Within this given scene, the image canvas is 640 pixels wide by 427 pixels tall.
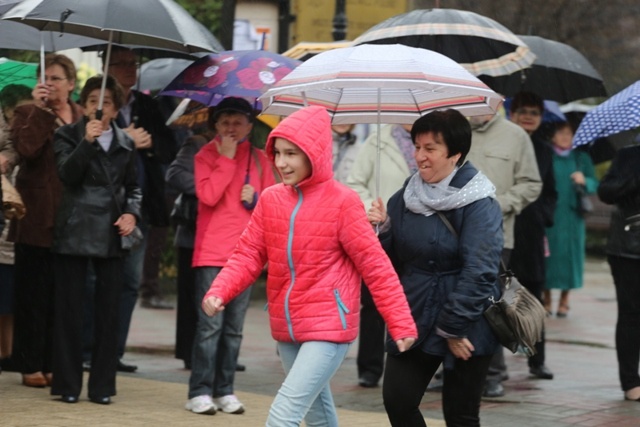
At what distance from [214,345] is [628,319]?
2.98 meters

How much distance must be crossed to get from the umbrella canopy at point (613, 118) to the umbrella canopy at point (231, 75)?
2.02 m

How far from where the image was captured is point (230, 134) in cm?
836

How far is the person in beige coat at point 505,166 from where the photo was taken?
925cm

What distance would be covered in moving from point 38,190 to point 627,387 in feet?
13.7

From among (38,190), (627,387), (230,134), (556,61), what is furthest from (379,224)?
Answer: (556,61)

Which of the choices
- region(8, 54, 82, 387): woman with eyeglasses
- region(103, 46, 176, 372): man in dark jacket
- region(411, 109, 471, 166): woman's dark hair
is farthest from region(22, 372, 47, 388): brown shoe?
region(411, 109, 471, 166): woman's dark hair

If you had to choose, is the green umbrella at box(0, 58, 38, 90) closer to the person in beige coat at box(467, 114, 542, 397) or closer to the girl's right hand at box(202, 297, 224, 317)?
the person in beige coat at box(467, 114, 542, 397)

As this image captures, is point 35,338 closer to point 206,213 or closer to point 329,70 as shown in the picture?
point 206,213

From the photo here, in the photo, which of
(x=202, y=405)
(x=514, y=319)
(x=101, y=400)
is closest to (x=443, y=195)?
(x=514, y=319)

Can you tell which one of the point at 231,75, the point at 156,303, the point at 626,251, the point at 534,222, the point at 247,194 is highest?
the point at 231,75

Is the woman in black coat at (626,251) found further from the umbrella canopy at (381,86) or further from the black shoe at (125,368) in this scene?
the black shoe at (125,368)

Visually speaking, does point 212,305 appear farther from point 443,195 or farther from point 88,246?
point 88,246

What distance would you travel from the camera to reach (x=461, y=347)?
5.80 m

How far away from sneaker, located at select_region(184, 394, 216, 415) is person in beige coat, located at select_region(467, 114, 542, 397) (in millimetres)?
2111
